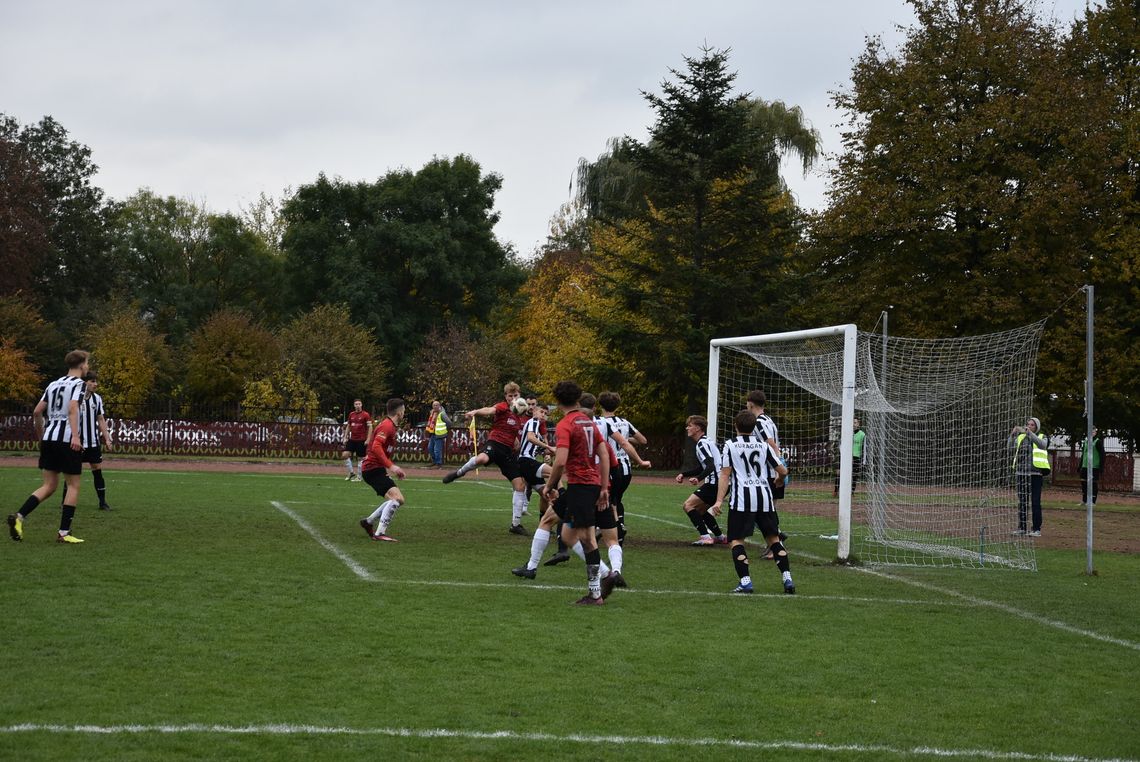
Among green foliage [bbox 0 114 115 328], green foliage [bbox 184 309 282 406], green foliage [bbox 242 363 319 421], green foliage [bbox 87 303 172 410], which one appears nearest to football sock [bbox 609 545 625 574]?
green foliage [bbox 242 363 319 421]

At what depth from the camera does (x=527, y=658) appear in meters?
7.82

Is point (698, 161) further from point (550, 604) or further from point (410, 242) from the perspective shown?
point (550, 604)

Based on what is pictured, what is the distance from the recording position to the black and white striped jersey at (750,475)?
11.5 m

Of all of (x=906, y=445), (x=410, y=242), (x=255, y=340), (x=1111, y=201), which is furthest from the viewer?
(x=410, y=242)

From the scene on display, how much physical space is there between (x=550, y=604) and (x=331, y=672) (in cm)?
329

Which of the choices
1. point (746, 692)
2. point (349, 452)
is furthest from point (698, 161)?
point (746, 692)

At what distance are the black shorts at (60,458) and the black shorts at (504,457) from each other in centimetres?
536

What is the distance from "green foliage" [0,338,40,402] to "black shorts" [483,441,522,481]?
3456cm

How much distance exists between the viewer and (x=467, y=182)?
6562 centimetres

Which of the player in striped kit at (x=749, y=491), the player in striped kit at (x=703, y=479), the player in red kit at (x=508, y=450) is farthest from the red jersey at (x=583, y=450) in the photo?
the player in red kit at (x=508, y=450)

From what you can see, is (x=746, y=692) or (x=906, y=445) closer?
(x=746, y=692)

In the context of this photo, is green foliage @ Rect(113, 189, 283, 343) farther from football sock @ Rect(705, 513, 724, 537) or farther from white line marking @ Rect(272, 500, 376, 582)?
football sock @ Rect(705, 513, 724, 537)

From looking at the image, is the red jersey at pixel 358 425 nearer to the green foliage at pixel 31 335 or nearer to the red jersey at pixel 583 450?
the red jersey at pixel 583 450

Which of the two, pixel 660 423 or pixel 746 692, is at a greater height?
pixel 660 423
